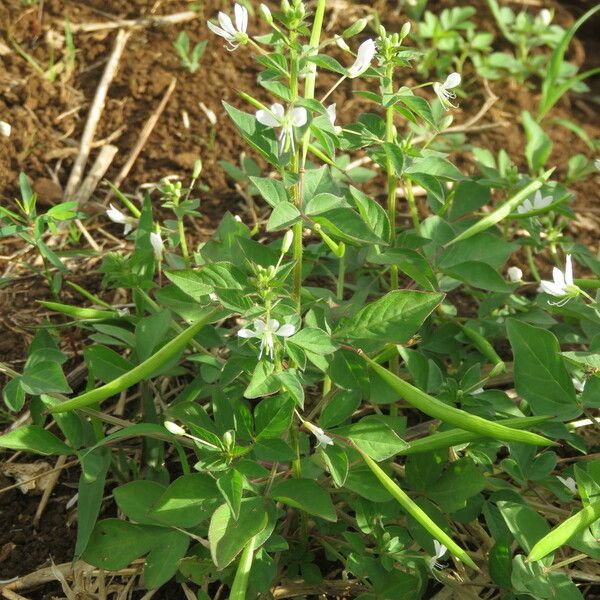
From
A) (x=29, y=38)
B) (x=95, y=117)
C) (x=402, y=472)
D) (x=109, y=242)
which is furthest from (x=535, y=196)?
(x=29, y=38)

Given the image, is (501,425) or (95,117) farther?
(95,117)

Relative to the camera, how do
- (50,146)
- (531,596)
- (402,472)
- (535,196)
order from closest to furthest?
(531,596) → (402,472) → (535,196) → (50,146)

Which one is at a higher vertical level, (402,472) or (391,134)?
(391,134)

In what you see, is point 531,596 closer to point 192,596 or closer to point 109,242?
point 192,596

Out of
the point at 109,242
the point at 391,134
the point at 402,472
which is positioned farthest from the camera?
the point at 109,242

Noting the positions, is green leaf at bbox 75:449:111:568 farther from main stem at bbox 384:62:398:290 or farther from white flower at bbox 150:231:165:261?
main stem at bbox 384:62:398:290

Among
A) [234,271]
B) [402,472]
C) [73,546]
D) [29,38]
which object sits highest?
[234,271]
